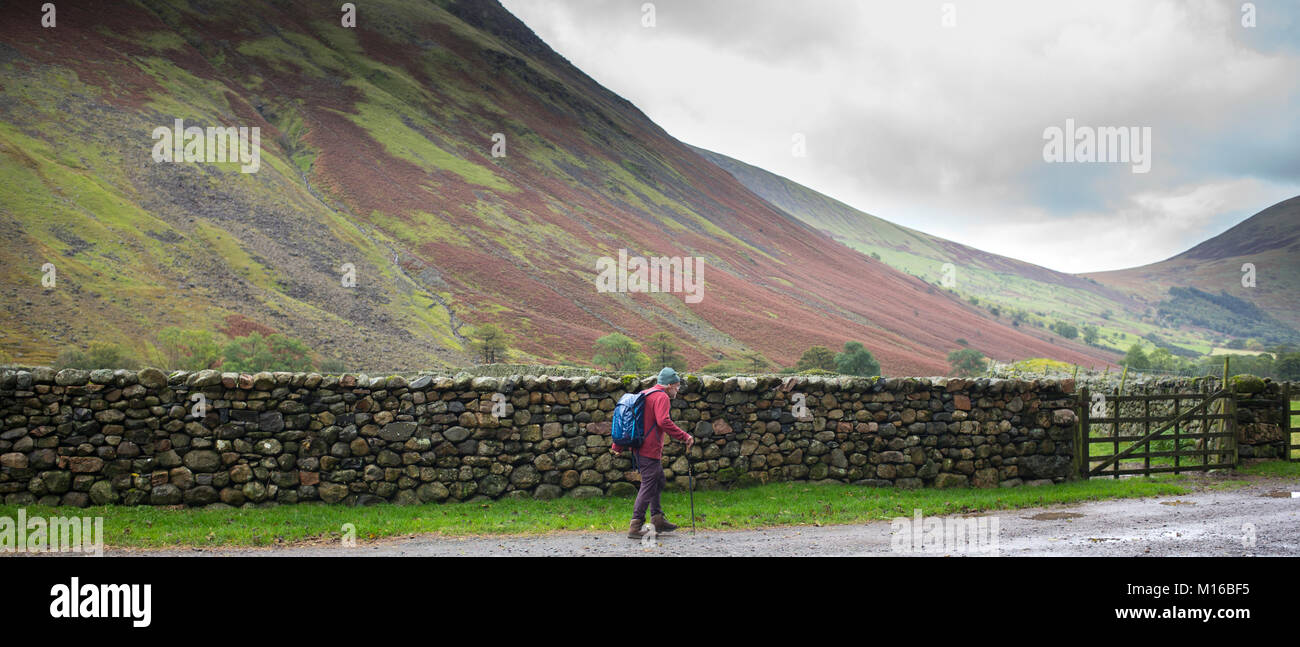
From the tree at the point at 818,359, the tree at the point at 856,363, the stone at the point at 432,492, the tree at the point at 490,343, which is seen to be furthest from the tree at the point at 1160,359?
the stone at the point at 432,492

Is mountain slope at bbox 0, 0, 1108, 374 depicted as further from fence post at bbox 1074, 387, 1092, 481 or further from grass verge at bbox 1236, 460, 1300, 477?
grass verge at bbox 1236, 460, 1300, 477

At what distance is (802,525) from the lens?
1125cm

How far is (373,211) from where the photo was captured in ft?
314

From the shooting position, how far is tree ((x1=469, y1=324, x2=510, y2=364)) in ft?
237

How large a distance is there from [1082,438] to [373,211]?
3675 inches

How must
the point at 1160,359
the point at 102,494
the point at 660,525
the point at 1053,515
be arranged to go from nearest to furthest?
the point at 660,525, the point at 102,494, the point at 1053,515, the point at 1160,359

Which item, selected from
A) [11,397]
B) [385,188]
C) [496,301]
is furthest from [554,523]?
[385,188]

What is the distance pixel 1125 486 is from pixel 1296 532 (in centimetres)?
425

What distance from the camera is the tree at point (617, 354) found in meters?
77.9

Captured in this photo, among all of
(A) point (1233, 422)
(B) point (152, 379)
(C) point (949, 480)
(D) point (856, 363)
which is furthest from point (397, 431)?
(D) point (856, 363)

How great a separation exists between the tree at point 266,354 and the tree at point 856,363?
56908mm

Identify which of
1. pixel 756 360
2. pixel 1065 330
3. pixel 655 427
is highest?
pixel 1065 330

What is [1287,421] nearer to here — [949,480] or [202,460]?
[949,480]

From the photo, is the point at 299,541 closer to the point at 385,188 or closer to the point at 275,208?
the point at 275,208
